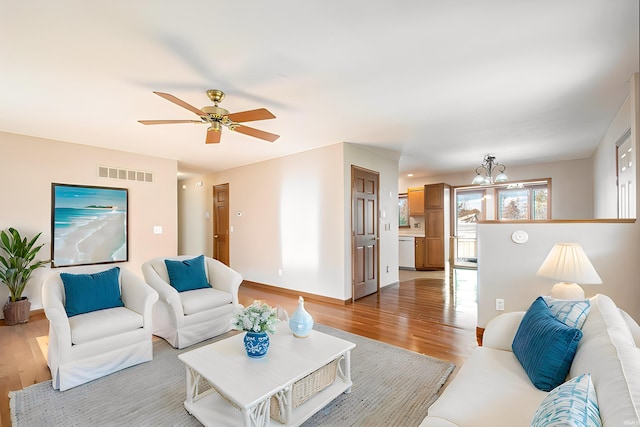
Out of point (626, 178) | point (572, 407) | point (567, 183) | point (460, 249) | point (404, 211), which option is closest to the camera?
point (572, 407)

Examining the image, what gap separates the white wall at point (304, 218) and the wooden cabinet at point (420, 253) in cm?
208

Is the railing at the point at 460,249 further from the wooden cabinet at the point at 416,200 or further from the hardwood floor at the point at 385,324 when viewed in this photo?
the hardwood floor at the point at 385,324

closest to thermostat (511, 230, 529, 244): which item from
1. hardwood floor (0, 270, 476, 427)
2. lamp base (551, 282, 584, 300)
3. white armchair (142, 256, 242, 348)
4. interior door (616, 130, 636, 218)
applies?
lamp base (551, 282, 584, 300)

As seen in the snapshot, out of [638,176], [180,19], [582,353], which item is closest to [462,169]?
[638,176]

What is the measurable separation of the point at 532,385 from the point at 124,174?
229 inches

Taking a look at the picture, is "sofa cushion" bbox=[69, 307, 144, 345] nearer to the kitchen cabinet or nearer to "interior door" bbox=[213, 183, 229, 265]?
"interior door" bbox=[213, 183, 229, 265]

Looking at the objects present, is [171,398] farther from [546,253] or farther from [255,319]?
[546,253]

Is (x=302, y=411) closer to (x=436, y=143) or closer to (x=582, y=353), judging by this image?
(x=582, y=353)

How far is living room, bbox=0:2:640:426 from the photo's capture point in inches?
106

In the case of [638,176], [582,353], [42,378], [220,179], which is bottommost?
[42,378]

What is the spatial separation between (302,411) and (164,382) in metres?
1.25

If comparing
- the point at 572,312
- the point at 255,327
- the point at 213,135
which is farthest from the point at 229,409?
the point at 213,135

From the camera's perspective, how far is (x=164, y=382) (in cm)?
233

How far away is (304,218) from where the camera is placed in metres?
4.99
